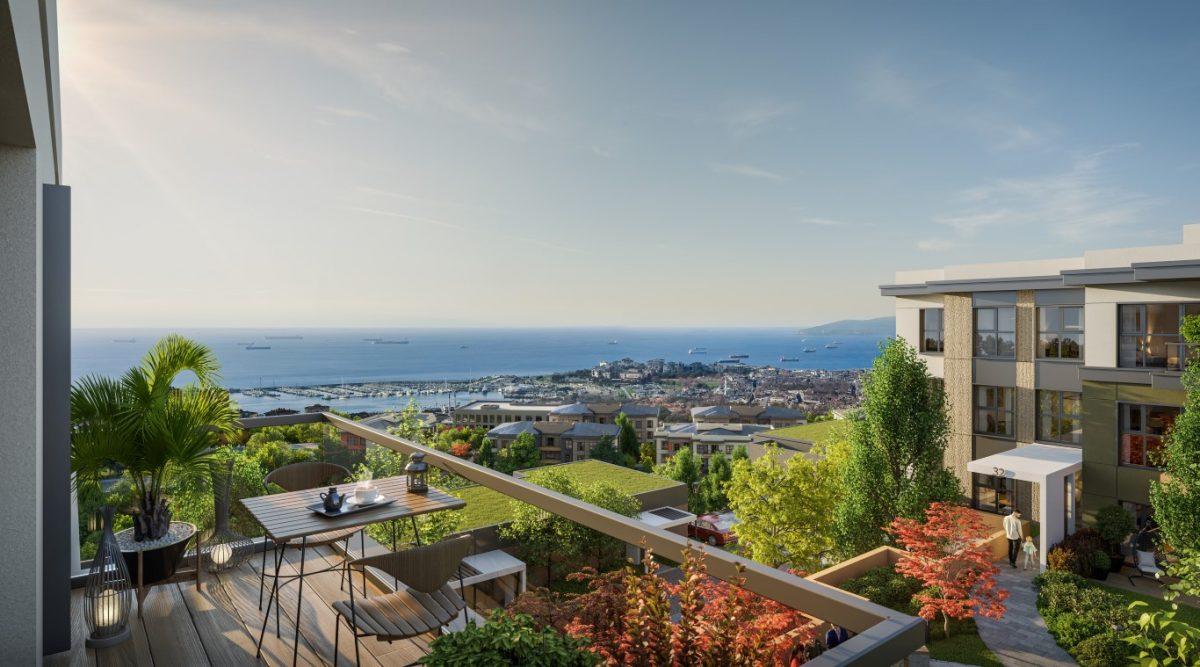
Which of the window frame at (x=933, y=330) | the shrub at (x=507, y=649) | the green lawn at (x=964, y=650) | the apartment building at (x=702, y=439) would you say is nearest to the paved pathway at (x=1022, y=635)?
the green lawn at (x=964, y=650)

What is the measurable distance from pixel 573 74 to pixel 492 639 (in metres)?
24.0

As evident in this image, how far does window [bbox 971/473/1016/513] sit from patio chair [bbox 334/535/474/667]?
1841 centimetres

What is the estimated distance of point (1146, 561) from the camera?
12945 millimetres

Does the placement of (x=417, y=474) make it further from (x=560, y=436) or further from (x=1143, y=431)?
(x=560, y=436)

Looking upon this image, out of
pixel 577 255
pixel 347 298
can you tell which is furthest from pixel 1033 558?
pixel 347 298

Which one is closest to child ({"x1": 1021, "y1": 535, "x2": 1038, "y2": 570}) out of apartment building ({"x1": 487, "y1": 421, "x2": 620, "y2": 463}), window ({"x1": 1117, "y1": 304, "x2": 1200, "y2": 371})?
window ({"x1": 1117, "y1": 304, "x2": 1200, "y2": 371})

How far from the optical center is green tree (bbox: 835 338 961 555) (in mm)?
13859

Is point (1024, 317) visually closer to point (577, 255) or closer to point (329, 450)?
point (329, 450)

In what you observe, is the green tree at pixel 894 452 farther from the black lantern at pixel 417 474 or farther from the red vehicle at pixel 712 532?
the black lantern at pixel 417 474

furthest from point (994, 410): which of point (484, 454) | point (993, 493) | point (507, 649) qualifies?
point (484, 454)

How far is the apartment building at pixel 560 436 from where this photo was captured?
222 feet

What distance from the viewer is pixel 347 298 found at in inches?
3974

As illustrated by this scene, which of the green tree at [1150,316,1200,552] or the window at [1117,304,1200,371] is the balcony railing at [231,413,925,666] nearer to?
the green tree at [1150,316,1200,552]

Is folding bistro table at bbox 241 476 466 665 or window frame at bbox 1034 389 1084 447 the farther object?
window frame at bbox 1034 389 1084 447
